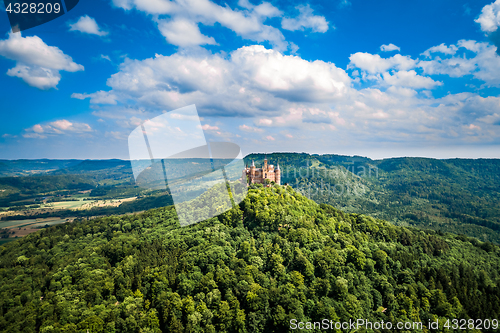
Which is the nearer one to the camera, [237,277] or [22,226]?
[237,277]

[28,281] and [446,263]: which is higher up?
[28,281]

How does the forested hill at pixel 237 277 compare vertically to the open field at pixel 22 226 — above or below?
above

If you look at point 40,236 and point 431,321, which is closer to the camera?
point 431,321

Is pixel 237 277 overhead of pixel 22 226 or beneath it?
overhead

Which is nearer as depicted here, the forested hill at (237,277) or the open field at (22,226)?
the forested hill at (237,277)

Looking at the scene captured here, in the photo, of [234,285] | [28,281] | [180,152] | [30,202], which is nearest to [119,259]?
[28,281]

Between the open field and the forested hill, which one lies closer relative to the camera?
the forested hill

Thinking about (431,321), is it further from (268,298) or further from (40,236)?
(40,236)

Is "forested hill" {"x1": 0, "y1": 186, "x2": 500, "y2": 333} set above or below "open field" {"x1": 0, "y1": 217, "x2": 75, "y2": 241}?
above
